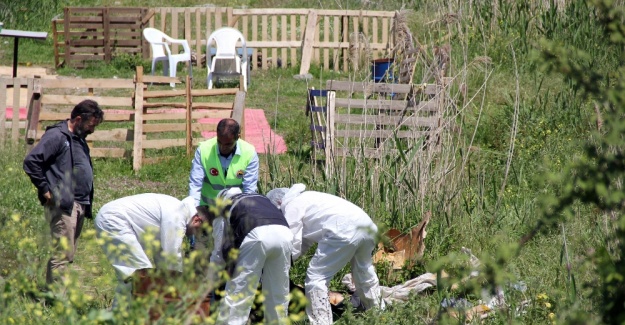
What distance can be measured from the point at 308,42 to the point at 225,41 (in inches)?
78.5

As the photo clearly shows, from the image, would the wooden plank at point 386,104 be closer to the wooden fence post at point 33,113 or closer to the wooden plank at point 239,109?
the wooden plank at point 239,109

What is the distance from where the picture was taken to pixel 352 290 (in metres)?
7.29

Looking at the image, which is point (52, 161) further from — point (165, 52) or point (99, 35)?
point (99, 35)

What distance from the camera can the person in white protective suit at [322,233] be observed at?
6.39 m

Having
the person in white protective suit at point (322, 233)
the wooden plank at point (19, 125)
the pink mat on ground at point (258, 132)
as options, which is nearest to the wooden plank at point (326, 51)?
the pink mat on ground at point (258, 132)

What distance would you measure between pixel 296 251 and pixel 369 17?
13556 mm

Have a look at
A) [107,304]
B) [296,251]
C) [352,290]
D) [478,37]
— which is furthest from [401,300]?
[478,37]

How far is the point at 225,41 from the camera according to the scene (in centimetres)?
1733

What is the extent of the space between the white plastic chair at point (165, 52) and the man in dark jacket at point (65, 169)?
33.6 ft

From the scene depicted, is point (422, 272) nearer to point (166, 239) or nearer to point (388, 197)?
point (388, 197)

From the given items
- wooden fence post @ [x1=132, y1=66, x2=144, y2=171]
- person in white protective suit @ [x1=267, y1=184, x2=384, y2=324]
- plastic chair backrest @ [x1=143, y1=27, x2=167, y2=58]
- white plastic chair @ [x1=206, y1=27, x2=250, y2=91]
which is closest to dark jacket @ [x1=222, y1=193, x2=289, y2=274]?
person in white protective suit @ [x1=267, y1=184, x2=384, y2=324]

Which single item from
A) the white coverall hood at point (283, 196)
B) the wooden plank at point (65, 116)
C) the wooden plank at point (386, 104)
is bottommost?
the white coverall hood at point (283, 196)

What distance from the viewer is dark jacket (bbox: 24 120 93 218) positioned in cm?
679

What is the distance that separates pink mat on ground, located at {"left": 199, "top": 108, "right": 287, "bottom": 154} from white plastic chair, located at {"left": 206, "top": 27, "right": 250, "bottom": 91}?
2399 mm
